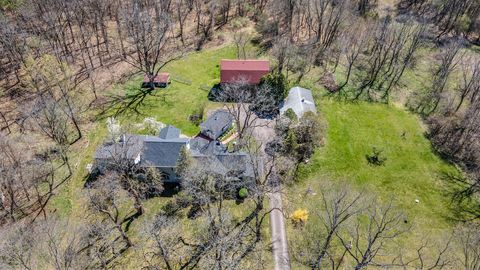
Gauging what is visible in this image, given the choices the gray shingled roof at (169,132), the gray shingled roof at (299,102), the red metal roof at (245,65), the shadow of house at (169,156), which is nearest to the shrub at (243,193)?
the shadow of house at (169,156)

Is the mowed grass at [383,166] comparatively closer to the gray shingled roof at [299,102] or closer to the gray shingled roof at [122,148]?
the gray shingled roof at [299,102]

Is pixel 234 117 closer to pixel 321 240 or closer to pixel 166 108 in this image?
pixel 166 108

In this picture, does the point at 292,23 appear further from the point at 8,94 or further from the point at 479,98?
the point at 8,94

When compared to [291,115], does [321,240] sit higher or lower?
lower

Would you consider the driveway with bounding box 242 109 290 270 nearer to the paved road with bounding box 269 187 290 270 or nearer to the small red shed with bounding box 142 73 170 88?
the paved road with bounding box 269 187 290 270

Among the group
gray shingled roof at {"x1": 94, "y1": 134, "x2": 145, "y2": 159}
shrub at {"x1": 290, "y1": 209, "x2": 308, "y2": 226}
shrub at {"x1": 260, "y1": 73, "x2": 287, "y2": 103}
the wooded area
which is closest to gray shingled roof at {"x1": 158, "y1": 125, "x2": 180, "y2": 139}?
gray shingled roof at {"x1": 94, "y1": 134, "x2": 145, "y2": 159}

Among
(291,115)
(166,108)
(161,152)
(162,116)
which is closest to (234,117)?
(291,115)

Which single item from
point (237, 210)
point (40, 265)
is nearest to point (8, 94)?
point (40, 265)
